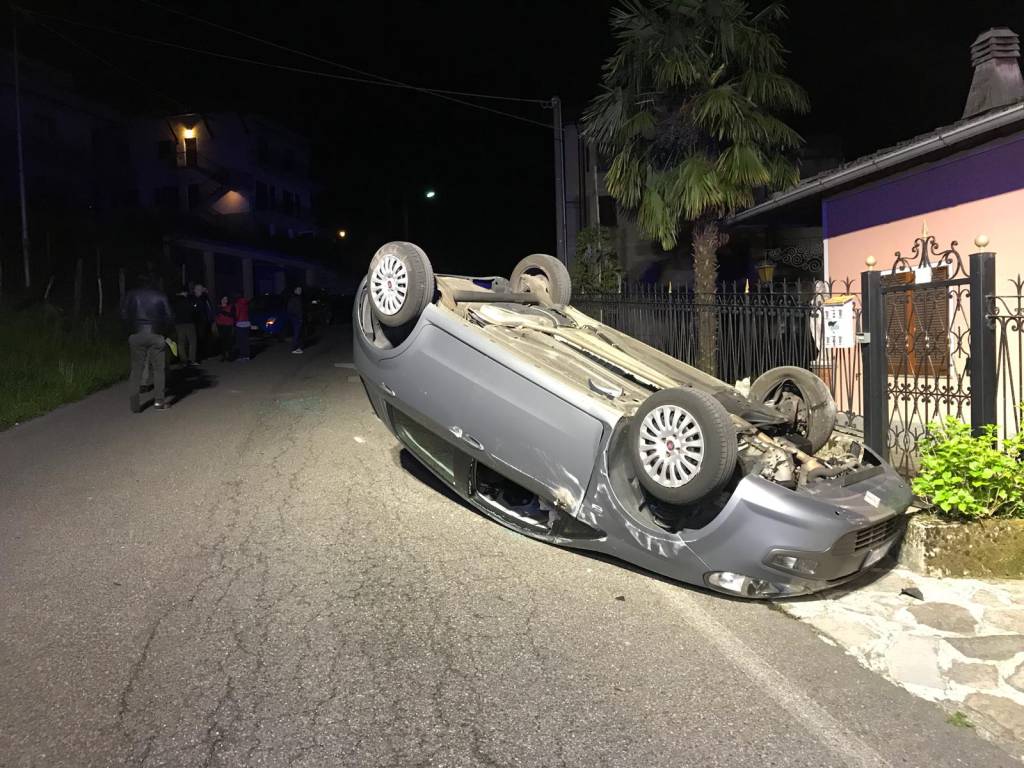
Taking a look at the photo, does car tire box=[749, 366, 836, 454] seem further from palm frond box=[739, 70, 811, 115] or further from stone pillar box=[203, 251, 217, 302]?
stone pillar box=[203, 251, 217, 302]

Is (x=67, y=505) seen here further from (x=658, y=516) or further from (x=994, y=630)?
(x=994, y=630)

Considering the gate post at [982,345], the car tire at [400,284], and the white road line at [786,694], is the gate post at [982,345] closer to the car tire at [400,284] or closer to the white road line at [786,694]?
the white road line at [786,694]

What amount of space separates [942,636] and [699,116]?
355 inches

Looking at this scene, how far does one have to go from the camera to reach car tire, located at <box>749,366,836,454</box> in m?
5.16

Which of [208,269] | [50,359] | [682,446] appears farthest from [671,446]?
[208,269]

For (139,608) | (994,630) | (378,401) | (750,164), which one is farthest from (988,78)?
(139,608)

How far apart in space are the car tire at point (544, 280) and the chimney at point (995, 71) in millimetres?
5982

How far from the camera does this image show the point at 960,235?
25.8 feet

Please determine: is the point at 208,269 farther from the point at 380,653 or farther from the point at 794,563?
the point at 794,563

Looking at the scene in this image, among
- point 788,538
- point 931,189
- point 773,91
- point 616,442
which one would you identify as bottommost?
point 788,538

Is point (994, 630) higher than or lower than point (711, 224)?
lower

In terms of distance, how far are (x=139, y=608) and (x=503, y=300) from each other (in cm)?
346

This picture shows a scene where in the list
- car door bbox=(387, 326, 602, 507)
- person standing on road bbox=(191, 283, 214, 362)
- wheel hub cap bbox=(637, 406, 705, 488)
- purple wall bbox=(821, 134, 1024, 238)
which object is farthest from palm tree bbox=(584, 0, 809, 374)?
person standing on road bbox=(191, 283, 214, 362)

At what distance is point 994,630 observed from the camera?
154 inches
